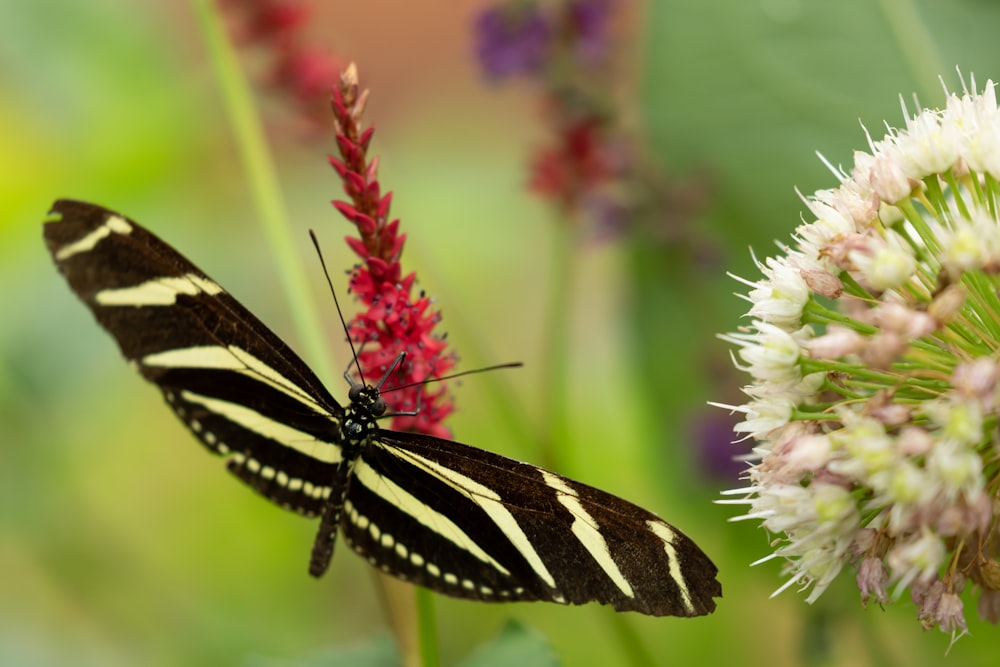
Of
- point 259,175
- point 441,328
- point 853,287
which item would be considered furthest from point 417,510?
point 441,328

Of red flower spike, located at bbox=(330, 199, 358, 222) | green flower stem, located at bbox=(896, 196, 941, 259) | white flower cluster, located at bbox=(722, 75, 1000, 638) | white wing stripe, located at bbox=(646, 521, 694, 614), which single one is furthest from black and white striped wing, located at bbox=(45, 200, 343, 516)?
green flower stem, located at bbox=(896, 196, 941, 259)

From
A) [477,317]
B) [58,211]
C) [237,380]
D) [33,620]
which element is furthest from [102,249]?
[477,317]

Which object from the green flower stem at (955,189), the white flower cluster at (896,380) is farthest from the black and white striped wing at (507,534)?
the green flower stem at (955,189)

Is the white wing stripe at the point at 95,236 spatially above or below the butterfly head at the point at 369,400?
above

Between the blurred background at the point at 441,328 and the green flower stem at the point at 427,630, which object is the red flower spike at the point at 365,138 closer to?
the green flower stem at the point at 427,630

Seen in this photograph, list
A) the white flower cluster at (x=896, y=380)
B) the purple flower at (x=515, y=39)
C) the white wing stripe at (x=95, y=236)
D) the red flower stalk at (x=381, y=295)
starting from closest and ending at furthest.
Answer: the white flower cluster at (x=896, y=380), the red flower stalk at (x=381, y=295), the white wing stripe at (x=95, y=236), the purple flower at (x=515, y=39)

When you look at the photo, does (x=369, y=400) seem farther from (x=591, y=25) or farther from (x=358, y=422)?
(x=591, y=25)
